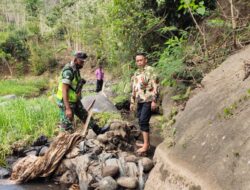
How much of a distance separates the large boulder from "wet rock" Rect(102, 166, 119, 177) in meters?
0.84

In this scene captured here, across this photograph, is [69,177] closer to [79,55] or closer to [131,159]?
[131,159]

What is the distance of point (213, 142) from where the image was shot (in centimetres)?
422

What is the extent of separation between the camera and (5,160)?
23.4 feet

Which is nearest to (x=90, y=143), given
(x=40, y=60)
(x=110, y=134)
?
(x=110, y=134)

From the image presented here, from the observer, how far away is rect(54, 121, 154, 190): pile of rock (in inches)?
222

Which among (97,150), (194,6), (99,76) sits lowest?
(99,76)

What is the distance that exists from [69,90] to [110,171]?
2.00 metres

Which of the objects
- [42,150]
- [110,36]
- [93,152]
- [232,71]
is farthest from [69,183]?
[110,36]

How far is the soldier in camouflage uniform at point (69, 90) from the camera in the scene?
693cm

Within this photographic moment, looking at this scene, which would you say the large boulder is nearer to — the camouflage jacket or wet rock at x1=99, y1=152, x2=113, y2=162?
the camouflage jacket

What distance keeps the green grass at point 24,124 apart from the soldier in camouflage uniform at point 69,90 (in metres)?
1.21

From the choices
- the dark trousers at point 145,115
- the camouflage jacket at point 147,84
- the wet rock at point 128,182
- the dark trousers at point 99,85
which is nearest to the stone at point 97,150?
the dark trousers at point 145,115

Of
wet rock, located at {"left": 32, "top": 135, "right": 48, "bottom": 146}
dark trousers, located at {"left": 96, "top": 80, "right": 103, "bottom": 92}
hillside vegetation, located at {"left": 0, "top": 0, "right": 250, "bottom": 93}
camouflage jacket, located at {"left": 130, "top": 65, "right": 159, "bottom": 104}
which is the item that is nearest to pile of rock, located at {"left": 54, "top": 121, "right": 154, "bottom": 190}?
camouflage jacket, located at {"left": 130, "top": 65, "right": 159, "bottom": 104}

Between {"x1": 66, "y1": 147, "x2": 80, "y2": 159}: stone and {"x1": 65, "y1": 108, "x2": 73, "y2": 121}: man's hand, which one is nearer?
{"x1": 66, "y1": 147, "x2": 80, "y2": 159}: stone
